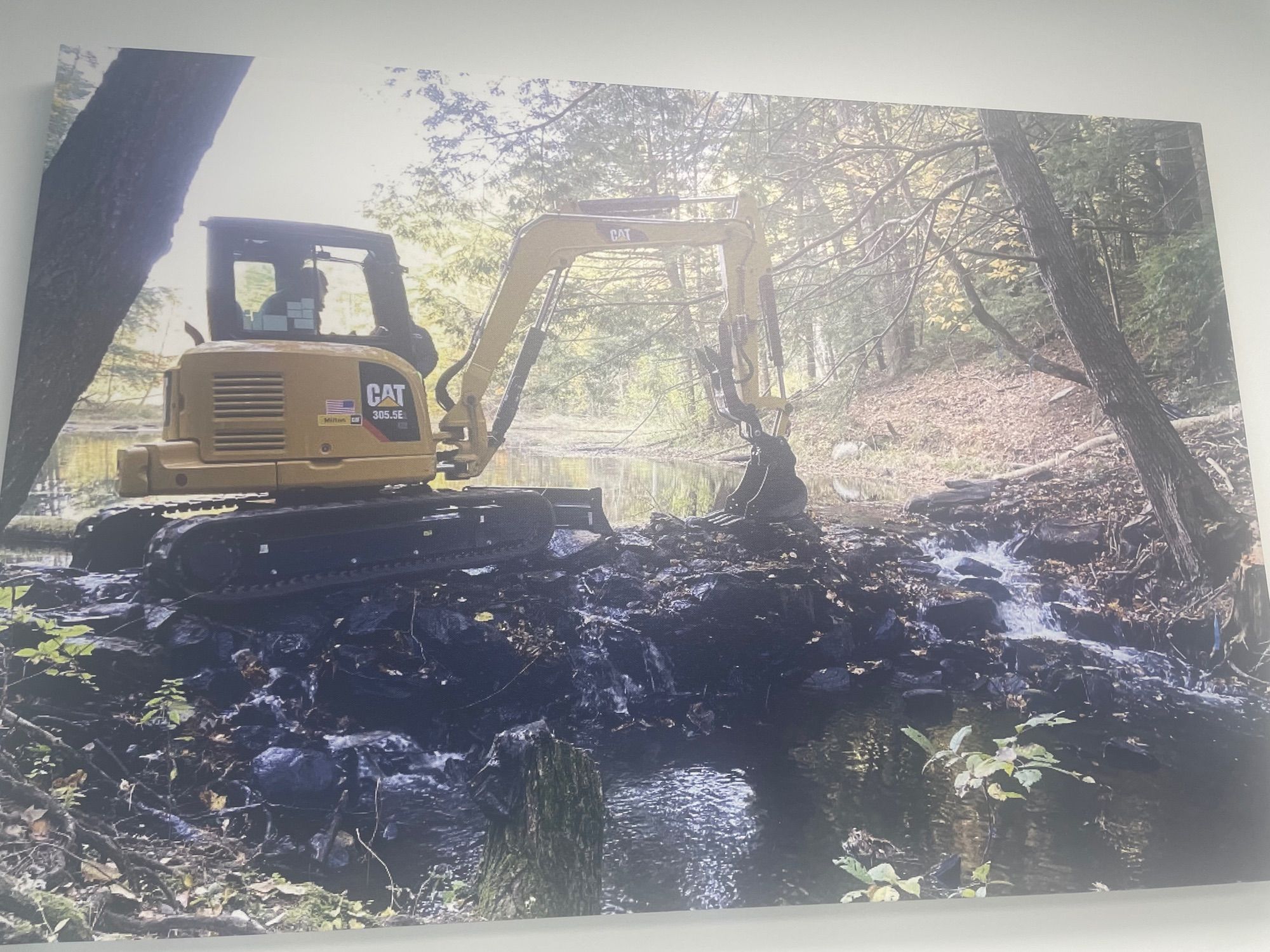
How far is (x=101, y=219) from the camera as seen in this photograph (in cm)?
209

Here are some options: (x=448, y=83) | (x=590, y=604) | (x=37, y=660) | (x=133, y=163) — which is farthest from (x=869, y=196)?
(x=37, y=660)

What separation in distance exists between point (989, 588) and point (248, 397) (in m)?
2.15

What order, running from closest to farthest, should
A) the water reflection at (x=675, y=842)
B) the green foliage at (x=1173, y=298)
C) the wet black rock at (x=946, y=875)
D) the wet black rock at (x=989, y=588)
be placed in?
the water reflection at (x=675, y=842) → the wet black rock at (x=946, y=875) → the wet black rock at (x=989, y=588) → the green foliage at (x=1173, y=298)

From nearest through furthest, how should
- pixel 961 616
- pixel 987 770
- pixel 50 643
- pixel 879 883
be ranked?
pixel 50 643 → pixel 879 883 → pixel 987 770 → pixel 961 616

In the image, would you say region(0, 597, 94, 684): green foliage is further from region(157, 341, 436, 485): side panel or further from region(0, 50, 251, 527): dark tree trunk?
region(157, 341, 436, 485): side panel

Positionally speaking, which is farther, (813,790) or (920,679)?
(920,679)

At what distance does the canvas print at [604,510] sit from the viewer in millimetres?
1986

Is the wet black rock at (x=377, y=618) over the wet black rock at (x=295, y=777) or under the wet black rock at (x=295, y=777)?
over

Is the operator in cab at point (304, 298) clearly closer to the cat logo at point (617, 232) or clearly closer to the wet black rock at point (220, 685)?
the cat logo at point (617, 232)

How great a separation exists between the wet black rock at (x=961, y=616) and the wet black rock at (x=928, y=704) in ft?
0.58

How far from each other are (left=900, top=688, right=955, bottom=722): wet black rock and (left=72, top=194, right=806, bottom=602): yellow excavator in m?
0.63

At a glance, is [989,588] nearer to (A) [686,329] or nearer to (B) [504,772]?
(A) [686,329]

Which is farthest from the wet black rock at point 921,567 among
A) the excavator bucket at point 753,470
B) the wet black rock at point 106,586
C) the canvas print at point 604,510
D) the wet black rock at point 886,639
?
the wet black rock at point 106,586

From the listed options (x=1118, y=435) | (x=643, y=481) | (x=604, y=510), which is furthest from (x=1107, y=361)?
(x=604, y=510)
